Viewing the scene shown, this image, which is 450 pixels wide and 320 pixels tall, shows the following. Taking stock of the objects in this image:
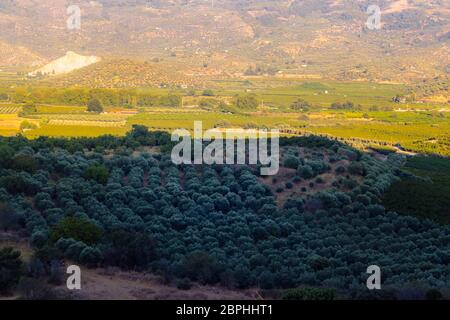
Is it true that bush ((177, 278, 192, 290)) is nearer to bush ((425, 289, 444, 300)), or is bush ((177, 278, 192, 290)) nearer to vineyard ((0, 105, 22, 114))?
bush ((425, 289, 444, 300))

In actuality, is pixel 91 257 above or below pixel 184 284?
above

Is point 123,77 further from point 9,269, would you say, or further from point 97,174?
point 9,269

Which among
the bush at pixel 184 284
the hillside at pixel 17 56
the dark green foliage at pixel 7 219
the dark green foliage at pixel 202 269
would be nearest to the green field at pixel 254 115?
the dark green foliage at pixel 7 219

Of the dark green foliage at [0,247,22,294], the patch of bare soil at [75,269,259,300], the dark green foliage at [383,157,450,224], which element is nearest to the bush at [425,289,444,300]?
the patch of bare soil at [75,269,259,300]

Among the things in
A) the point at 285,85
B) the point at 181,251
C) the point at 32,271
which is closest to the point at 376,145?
the point at 181,251

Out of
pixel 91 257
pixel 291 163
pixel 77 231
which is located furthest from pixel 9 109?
pixel 91 257
